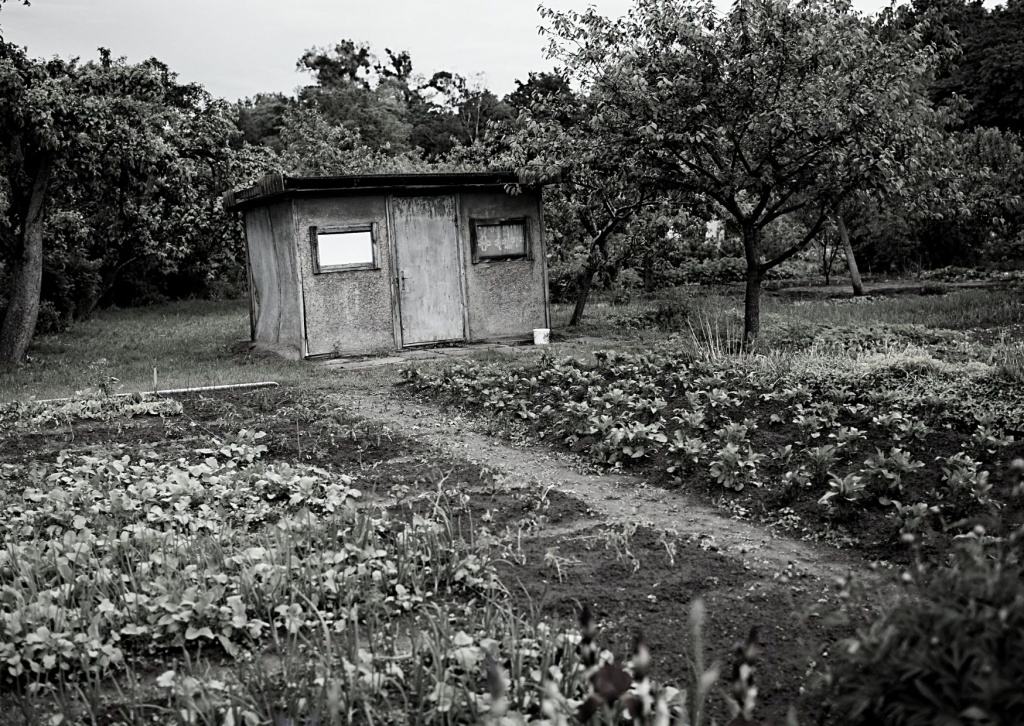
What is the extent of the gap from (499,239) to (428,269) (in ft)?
4.26

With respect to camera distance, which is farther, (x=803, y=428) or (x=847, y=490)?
(x=803, y=428)

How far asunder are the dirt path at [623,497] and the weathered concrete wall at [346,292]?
4638mm

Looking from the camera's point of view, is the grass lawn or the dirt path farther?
the dirt path

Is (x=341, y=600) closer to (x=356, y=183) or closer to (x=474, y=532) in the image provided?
(x=474, y=532)

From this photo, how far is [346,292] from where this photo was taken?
551 inches

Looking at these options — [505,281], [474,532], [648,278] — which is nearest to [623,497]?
[474,532]

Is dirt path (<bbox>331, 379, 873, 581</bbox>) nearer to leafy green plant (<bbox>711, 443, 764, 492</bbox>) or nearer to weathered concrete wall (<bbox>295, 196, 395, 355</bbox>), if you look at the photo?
leafy green plant (<bbox>711, 443, 764, 492</bbox>)

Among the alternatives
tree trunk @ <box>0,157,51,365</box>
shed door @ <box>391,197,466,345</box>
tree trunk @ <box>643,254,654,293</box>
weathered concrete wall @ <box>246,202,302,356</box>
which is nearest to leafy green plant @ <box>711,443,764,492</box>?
weathered concrete wall @ <box>246,202,302,356</box>

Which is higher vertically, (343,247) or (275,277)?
(343,247)

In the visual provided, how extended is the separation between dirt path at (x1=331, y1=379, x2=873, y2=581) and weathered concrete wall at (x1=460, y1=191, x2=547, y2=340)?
5746 millimetres

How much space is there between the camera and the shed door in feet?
47.2

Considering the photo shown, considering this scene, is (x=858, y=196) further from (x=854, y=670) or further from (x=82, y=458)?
(x=854, y=670)

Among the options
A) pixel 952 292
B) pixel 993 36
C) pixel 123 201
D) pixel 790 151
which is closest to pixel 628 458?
pixel 790 151

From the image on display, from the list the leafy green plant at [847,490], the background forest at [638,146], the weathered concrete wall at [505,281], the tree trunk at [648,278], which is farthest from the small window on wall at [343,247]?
the leafy green plant at [847,490]
